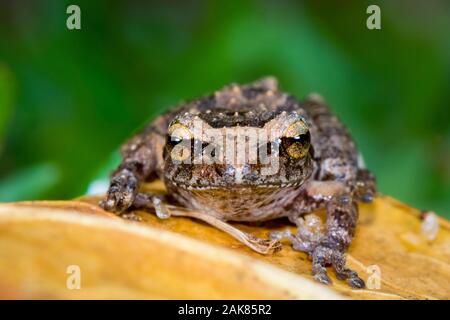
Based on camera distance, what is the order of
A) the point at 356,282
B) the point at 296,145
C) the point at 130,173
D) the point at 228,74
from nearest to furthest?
the point at 356,282 → the point at 296,145 → the point at 130,173 → the point at 228,74

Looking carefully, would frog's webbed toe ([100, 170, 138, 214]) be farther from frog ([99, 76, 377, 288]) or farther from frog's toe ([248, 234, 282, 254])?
frog's toe ([248, 234, 282, 254])

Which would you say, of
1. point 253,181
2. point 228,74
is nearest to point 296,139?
point 253,181

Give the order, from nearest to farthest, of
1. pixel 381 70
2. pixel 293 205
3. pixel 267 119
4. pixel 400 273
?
pixel 400 273, pixel 267 119, pixel 293 205, pixel 381 70

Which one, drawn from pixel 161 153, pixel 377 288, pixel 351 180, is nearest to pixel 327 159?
→ pixel 351 180

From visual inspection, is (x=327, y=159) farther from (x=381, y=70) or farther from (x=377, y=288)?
(x=381, y=70)

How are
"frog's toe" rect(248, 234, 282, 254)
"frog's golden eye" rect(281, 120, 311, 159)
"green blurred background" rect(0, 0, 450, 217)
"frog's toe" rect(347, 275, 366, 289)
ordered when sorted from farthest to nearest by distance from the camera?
"green blurred background" rect(0, 0, 450, 217)
"frog's golden eye" rect(281, 120, 311, 159)
"frog's toe" rect(248, 234, 282, 254)
"frog's toe" rect(347, 275, 366, 289)

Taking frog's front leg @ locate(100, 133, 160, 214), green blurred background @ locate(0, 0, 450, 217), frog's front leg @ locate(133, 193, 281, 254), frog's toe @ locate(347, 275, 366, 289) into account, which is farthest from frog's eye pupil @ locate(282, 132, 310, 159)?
green blurred background @ locate(0, 0, 450, 217)

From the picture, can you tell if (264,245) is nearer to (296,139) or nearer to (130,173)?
(296,139)
